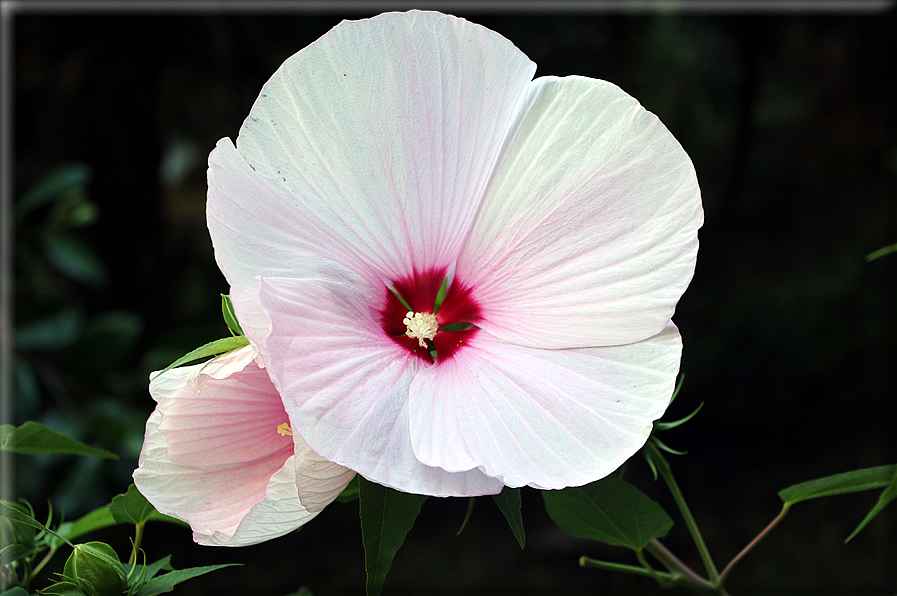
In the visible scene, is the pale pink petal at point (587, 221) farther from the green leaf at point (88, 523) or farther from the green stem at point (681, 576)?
the green leaf at point (88, 523)

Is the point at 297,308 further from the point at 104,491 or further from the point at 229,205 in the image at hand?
the point at 104,491

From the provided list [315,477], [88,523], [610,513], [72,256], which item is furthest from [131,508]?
[72,256]

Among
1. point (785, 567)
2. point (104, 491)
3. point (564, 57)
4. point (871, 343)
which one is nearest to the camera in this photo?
point (104, 491)

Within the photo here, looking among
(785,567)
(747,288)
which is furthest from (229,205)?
(747,288)

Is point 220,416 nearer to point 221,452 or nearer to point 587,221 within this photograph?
point 221,452

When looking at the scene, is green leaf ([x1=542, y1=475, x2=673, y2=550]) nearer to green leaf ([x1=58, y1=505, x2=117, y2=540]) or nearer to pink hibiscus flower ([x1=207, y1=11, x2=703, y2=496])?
pink hibiscus flower ([x1=207, y1=11, x2=703, y2=496])

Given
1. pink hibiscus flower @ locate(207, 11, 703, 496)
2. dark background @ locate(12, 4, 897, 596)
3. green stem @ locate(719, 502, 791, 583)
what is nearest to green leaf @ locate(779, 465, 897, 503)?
green stem @ locate(719, 502, 791, 583)

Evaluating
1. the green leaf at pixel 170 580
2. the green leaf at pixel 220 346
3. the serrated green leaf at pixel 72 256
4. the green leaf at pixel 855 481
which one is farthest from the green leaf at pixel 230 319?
the serrated green leaf at pixel 72 256
